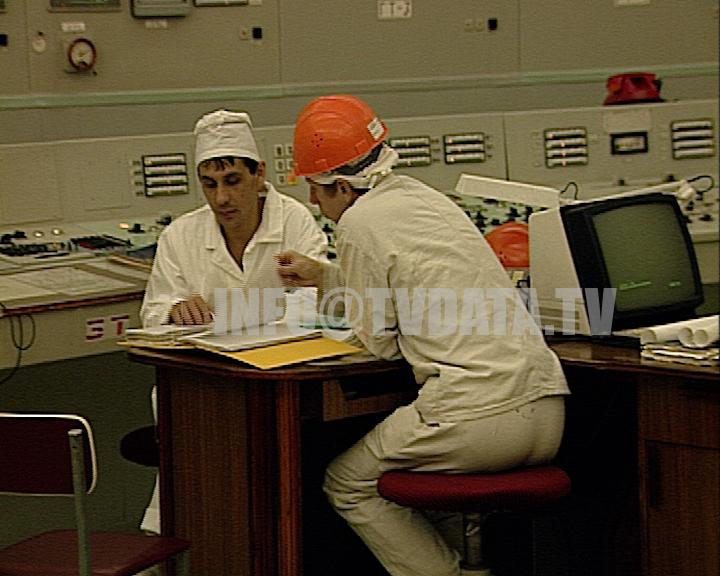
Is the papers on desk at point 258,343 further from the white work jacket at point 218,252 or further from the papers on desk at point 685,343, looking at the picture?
the papers on desk at point 685,343

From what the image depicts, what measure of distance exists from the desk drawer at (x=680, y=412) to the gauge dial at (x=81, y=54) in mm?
2142

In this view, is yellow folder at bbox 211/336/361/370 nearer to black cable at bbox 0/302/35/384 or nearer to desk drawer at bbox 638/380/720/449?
desk drawer at bbox 638/380/720/449

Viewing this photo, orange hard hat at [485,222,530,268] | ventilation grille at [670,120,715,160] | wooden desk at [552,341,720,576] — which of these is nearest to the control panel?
ventilation grille at [670,120,715,160]

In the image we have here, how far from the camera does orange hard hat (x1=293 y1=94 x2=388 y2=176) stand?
2.96m

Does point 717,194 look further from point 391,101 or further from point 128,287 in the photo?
point 128,287

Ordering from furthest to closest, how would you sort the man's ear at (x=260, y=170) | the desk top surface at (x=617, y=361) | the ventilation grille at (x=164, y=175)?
the ventilation grille at (x=164, y=175)
the man's ear at (x=260, y=170)
the desk top surface at (x=617, y=361)

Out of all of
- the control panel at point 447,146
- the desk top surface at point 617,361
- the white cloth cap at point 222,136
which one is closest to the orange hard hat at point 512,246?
the desk top surface at point 617,361

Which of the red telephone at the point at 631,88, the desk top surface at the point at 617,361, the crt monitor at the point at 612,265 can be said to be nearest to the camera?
the desk top surface at the point at 617,361

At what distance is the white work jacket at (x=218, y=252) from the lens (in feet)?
11.6

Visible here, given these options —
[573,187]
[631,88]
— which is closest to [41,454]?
[573,187]

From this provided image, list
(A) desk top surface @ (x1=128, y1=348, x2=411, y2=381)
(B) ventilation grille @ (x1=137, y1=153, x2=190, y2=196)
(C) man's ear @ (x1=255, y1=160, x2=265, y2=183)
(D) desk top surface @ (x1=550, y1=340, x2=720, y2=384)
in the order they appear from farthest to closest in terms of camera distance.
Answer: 1. (B) ventilation grille @ (x1=137, y1=153, x2=190, y2=196)
2. (C) man's ear @ (x1=255, y1=160, x2=265, y2=183)
3. (A) desk top surface @ (x1=128, y1=348, x2=411, y2=381)
4. (D) desk top surface @ (x1=550, y1=340, x2=720, y2=384)

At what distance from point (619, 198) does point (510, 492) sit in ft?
2.84

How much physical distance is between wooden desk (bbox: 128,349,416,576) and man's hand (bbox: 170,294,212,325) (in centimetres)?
14

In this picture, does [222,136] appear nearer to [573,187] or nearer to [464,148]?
[464,148]
